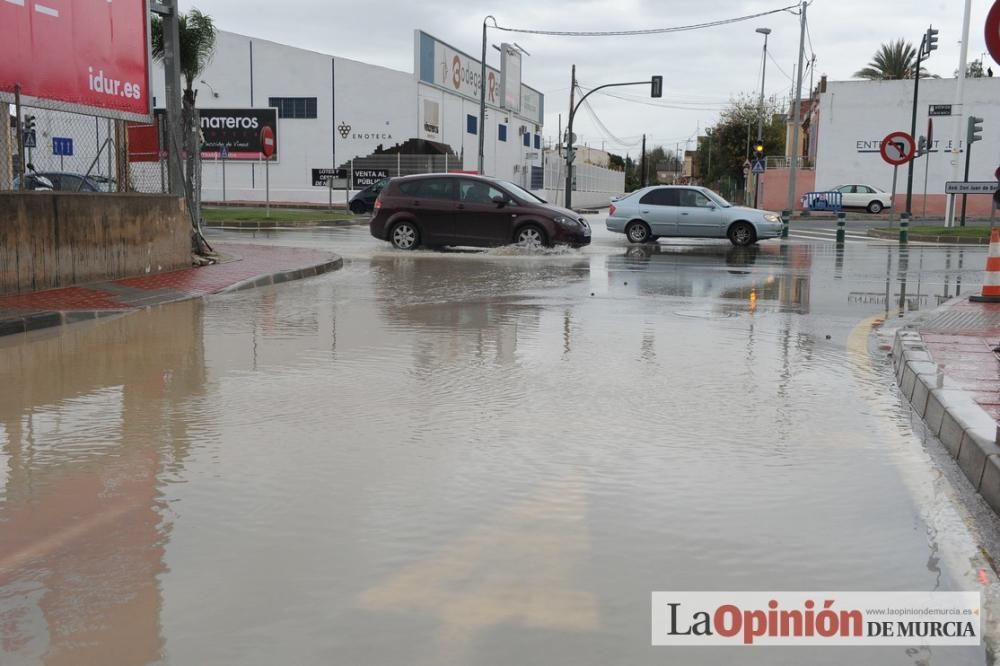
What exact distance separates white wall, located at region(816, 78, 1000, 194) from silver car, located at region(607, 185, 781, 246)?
100ft

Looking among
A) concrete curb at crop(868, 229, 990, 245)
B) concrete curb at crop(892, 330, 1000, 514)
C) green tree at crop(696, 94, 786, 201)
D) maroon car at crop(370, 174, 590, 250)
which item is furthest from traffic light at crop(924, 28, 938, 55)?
green tree at crop(696, 94, 786, 201)

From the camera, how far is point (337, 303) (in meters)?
12.4

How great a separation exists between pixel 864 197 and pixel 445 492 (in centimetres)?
4864

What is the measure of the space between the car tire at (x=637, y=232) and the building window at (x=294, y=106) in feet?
101

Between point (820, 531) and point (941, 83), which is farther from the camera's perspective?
point (941, 83)

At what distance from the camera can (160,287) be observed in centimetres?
1331

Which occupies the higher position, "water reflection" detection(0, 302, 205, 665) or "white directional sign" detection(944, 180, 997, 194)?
"white directional sign" detection(944, 180, 997, 194)

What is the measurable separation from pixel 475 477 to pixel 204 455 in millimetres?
1448

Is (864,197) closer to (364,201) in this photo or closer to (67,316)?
(364,201)

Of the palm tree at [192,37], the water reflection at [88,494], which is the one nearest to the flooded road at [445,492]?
the water reflection at [88,494]

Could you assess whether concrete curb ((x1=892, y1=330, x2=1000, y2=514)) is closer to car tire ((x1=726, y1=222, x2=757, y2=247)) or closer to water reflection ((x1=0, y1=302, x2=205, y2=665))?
water reflection ((x1=0, y1=302, x2=205, y2=665))

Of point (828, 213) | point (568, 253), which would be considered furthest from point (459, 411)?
point (828, 213)

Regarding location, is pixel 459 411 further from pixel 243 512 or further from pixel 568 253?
pixel 568 253

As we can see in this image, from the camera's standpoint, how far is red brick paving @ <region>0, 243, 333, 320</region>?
11211 millimetres
